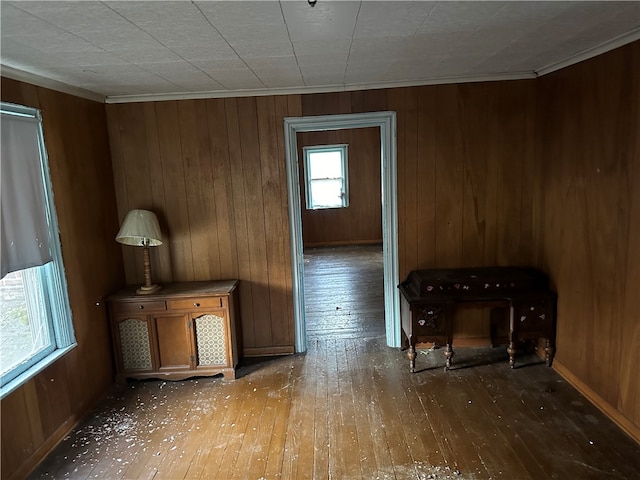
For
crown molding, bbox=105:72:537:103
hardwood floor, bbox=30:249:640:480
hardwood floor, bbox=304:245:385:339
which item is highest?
crown molding, bbox=105:72:537:103

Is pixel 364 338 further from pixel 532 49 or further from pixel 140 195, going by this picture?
pixel 532 49

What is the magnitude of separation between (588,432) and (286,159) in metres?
2.82

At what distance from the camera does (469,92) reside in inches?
Answer: 137

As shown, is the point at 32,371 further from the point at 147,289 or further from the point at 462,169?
the point at 462,169

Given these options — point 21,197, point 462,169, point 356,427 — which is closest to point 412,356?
point 356,427

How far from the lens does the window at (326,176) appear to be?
28.6ft

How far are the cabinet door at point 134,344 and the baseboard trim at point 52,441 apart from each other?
13.2 inches

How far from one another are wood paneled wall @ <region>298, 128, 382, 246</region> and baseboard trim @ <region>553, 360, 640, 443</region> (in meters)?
5.82

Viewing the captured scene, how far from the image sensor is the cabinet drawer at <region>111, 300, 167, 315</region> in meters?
3.32

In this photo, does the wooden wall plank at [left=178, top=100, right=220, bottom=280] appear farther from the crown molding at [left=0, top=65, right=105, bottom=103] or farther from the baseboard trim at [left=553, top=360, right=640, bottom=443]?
the baseboard trim at [left=553, top=360, right=640, bottom=443]

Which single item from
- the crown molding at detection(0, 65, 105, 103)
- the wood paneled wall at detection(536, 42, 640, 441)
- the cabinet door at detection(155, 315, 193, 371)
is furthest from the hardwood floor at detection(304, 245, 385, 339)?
the crown molding at detection(0, 65, 105, 103)

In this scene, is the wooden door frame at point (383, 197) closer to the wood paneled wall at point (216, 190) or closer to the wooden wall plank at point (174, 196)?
the wood paneled wall at point (216, 190)

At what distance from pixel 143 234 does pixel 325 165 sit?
5.92 m

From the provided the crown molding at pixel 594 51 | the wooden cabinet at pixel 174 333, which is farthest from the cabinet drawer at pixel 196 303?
the crown molding at pixel 594 51
